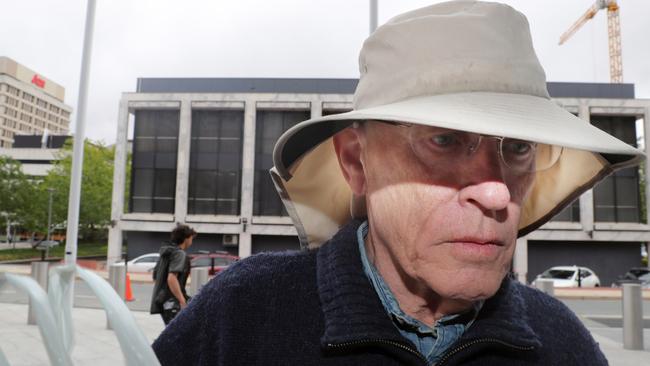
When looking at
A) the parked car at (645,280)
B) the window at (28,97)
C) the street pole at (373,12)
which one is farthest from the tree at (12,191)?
the window at (28,97)

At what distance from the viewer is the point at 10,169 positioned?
147 feet

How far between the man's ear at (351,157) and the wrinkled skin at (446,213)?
0.41ft

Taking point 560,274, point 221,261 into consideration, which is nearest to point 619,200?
point 560,274

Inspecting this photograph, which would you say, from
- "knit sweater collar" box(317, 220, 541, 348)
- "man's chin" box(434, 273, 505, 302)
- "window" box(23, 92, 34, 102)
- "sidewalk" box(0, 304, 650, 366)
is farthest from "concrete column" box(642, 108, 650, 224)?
"window" box(23, 92, 34, 102)

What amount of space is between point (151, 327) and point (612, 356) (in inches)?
332

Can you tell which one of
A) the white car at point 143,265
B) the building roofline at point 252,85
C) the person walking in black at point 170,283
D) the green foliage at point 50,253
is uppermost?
the building roofline at point 252,85

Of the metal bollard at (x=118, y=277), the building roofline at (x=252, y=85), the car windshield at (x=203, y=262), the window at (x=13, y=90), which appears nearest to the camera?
the metal bollard at (x=118, y=277)

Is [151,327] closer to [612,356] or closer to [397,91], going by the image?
[612,356]

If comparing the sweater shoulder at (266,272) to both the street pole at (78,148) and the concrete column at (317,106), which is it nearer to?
the street pole at (78,148)

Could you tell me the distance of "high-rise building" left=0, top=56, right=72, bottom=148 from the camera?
12206cm

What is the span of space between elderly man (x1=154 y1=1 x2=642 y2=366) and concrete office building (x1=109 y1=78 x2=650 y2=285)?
2977 centimetres

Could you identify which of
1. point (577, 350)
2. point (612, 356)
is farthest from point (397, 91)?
point (612, 356)

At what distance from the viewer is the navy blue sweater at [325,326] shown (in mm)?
1282

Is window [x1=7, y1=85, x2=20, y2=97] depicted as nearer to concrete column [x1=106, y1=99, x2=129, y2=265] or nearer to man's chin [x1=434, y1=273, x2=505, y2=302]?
concrete column [x1=106, y1=99, x2=129, y2=265]
